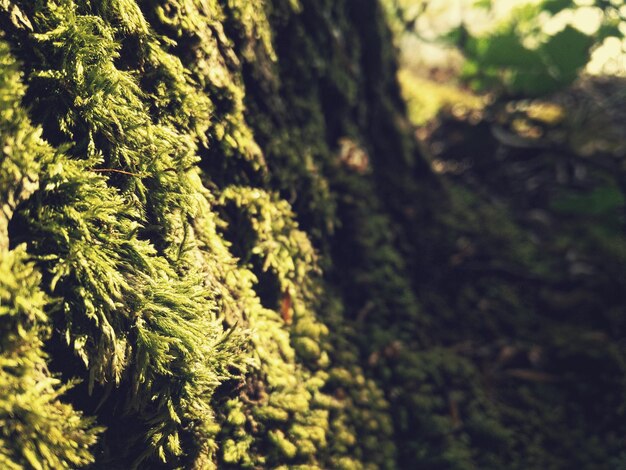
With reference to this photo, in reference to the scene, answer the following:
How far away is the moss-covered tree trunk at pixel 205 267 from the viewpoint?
141 cm

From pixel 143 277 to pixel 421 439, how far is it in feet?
6.05

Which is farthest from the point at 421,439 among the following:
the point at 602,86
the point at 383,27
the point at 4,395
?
the point at 602,86

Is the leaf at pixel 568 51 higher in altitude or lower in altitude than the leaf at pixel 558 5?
lower

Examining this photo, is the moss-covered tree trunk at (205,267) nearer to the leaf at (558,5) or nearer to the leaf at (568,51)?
the leaf at (568,51)

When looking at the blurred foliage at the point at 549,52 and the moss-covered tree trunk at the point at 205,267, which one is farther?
the blurred foliage at the point at 549,52

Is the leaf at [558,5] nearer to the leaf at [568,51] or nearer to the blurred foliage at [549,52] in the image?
the blurred foliage at [549,52]

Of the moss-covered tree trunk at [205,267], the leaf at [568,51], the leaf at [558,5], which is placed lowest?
the moss-covered tree trunk at [205,267]

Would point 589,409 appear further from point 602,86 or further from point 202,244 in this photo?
point 602,86

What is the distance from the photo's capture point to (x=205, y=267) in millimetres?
1853

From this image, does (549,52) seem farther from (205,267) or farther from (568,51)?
(205,267)

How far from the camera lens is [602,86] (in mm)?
6949

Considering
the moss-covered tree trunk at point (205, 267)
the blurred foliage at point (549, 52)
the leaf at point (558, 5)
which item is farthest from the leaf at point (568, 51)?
the moss-covered tree trunk at point (205, 267)

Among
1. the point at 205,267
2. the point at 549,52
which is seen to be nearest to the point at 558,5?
the point at 549,52

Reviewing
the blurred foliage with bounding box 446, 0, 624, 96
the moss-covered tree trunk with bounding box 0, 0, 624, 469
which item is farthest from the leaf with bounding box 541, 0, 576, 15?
the moss-covered tree trunk with bounding box 0, 0, 624, 469
